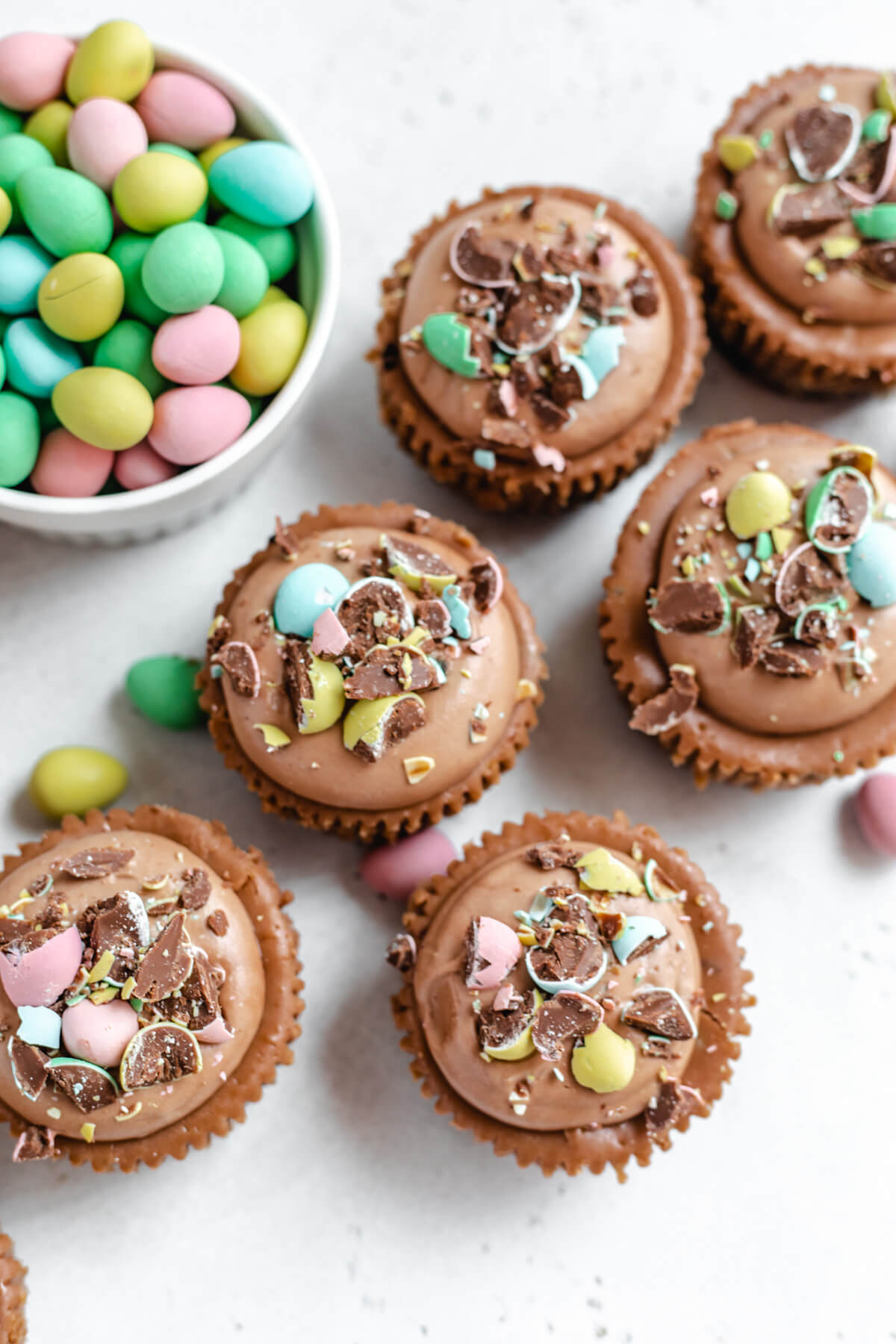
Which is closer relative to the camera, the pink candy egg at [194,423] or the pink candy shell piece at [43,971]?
the pink candy shell piece at [43,971]

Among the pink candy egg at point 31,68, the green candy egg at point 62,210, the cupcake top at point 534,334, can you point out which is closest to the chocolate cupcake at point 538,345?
the cupcake top at point 534,334

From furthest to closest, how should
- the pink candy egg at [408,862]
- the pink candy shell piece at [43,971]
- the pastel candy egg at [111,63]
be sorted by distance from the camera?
the pink candy egg at [408,862]
the pastel candy egg at [111,63]
the pink candy shell piece at [43,971]

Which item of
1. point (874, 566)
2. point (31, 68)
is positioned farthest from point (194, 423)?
point (874, 566)

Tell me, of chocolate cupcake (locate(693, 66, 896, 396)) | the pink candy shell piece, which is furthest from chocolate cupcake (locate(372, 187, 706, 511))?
the pink candy shell piece

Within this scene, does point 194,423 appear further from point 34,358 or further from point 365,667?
point 365,667

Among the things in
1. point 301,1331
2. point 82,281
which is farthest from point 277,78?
point 301,1331

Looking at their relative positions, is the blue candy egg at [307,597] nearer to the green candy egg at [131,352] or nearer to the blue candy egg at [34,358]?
the green candy egg at [131,352]

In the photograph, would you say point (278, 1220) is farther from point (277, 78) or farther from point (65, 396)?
point (277, 78)
